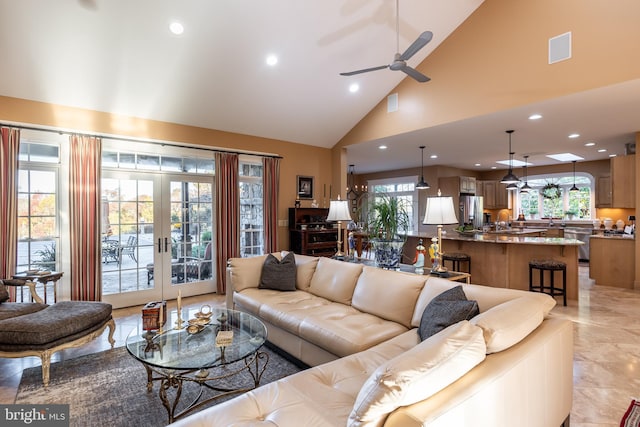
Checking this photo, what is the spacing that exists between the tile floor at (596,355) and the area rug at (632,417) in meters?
0.03

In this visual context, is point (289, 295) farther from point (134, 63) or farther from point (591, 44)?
point (591, 44)

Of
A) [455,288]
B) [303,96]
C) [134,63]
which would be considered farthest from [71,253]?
[455,288]

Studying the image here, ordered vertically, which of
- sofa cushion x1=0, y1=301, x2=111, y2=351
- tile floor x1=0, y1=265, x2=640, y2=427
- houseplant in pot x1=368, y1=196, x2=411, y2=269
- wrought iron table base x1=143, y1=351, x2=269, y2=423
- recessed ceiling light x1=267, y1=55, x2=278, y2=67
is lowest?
tile floor x1=0, y1=265, x2=640, y2=427

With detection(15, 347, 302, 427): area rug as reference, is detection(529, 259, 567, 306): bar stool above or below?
above

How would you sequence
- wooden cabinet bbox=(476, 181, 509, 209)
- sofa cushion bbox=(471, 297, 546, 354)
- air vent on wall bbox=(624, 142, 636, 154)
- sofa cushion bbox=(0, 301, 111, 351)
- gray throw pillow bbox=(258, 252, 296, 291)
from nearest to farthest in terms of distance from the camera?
sofa cushion bbox=(471, 297, 546, 354) < sofa cushion bbox=(0, 301, 111, 351) < gray throw pillow bbox=(258, 252, 296, 291) < air vent on wall bbox=(624, 142, 636, 154) < wooden cabinet bbox=(476, 181, 509, 209)

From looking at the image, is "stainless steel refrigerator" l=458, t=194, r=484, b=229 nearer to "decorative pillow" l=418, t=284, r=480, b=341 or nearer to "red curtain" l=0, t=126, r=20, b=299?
"decorative pillow" l=418, t=284, r=480, b=341

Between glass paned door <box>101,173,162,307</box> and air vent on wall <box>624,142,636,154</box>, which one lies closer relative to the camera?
glass paned door <box>101,173,162,307</box>

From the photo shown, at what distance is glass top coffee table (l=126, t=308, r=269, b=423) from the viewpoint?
6.82 feet

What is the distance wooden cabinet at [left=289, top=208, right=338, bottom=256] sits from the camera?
20.4 feet

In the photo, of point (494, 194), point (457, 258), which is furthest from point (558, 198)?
point (457, 258)

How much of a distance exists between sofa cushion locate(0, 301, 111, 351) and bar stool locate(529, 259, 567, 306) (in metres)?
5.74

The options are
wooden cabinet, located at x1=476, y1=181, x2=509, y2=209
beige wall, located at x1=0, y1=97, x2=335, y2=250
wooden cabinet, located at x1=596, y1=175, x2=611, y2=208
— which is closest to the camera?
beige wall, located at x1=0, y1=97, x2=335, y2=250

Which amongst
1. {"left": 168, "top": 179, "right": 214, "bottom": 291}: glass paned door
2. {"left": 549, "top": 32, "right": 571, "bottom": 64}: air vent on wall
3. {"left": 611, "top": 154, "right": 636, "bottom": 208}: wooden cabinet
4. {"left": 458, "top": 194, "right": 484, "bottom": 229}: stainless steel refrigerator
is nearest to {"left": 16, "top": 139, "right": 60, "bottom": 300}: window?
{"left": 168, "top": 179, "right": 214, "bottom": 291}: glass paned door

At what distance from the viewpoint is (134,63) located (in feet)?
13.2
